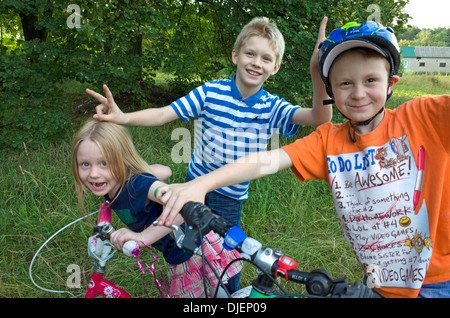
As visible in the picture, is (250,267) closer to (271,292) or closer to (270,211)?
(270,211)

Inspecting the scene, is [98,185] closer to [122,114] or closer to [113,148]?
[113,148]

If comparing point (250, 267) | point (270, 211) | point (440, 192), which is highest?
point (440, 192)

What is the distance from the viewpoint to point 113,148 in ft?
7.21

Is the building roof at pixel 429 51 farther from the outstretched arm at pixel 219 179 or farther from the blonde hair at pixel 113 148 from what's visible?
the outstretched arm at pixel 219 179

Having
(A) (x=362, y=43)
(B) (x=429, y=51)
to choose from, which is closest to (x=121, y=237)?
(A) (x=362, y=43)

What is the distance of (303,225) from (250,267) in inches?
36.5

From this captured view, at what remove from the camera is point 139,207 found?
2.20 meters

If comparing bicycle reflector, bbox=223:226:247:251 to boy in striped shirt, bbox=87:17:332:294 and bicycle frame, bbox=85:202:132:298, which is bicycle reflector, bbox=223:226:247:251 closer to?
bicycle frame, bbox=85:202:132:298

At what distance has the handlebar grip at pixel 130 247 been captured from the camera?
1.82 metres

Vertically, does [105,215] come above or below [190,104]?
below

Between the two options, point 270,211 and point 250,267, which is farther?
point 270,211

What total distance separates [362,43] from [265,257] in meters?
1.04

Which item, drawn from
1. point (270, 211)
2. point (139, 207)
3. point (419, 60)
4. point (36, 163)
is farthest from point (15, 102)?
point (419, 60)

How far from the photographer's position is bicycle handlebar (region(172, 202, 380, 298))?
3.47 ft
